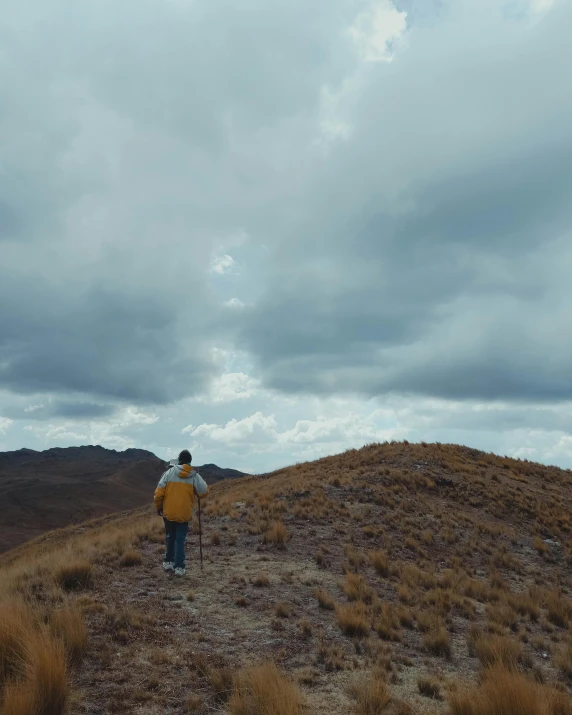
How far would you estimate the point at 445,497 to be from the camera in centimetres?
2277

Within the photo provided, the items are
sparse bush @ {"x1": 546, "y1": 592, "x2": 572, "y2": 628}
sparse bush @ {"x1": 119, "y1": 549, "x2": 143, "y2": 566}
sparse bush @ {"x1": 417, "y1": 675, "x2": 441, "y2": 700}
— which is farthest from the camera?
sparse bush @ {"x1": 546, "y1": 592, "x2": 572, "y2": 628}

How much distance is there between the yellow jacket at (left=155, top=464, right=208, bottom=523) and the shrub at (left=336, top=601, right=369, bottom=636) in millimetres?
3739

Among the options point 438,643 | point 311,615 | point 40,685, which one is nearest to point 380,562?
point 311,615

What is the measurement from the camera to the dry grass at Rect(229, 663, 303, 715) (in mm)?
5211

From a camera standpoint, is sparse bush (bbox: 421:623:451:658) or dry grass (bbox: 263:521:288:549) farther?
dry grass (bbox: 263:521:288:549)

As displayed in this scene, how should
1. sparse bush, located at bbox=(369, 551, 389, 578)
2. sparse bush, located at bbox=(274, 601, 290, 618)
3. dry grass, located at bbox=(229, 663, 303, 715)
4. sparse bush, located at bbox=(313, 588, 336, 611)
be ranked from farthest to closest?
sparse bush, located at bbox=(369, 551, 389, 578)
sparse bush, located at bbox=(313, 588, 336, 611)
sparse bush, located at bbox=(274, 601, 290, 618)
dry grass, located at bbox=(229, 663, 303, 715)

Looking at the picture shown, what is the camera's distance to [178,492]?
11.1 metres

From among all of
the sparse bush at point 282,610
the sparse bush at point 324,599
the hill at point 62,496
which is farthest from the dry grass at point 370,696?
the hill at point 62,496

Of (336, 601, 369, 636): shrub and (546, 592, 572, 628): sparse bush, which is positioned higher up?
(336, 601, 369, 636): shrub

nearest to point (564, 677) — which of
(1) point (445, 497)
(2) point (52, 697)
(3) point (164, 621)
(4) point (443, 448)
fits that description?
(3) point (164, 621)

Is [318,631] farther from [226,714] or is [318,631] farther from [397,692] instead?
[226,714]

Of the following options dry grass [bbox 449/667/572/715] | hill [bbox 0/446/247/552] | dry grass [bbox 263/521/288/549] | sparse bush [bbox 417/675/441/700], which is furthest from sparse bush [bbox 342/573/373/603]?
hill [bbox 0/446/247/552]

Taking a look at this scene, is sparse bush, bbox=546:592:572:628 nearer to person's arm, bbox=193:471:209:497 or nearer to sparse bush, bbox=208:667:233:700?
person's arm, bbox=193:471:209:497

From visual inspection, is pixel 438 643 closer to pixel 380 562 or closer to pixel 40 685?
pixel 380 562
